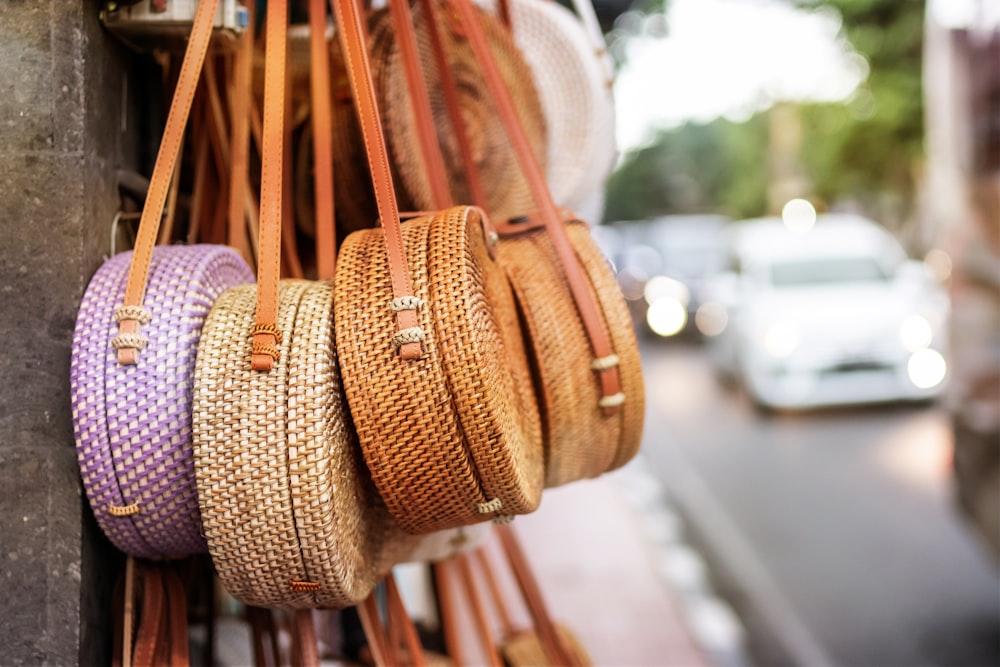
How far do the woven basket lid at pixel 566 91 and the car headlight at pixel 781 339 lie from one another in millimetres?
6831

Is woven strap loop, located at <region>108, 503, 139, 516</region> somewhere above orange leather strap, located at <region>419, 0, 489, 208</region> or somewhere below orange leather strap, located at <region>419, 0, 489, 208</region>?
below

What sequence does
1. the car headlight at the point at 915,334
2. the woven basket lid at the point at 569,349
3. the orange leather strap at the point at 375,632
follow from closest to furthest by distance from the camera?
1. the woven basket lid at the point at 569,349
2. the orange leather strap at the point at 375,632
3. the car headlight at the point at 915,334

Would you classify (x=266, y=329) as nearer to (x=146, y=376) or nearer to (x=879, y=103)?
(x=146, y=376)

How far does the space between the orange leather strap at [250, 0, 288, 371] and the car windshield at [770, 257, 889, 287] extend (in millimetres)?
8509

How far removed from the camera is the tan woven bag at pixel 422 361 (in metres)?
1.08

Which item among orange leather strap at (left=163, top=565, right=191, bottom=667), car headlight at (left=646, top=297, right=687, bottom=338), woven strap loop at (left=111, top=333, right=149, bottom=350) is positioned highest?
woven strap loop at (left=111, top=333, right=149, bottom=350)

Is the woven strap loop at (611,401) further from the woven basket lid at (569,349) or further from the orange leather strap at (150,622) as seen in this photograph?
the orange leather strap at (150,622)

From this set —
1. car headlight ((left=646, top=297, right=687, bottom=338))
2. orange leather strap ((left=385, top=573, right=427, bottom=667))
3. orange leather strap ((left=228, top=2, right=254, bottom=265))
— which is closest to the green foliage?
car headlight ((left=646, top=297, right=687, bottom=338))

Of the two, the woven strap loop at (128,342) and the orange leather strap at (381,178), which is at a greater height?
the orange leather strap at (381,178)

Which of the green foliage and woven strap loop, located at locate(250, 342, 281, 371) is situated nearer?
woven strap loop, located at locate(250, 342, 281, 371)

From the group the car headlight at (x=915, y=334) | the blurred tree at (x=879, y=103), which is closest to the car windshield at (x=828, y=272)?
the car headlight at (x=915, y=334)

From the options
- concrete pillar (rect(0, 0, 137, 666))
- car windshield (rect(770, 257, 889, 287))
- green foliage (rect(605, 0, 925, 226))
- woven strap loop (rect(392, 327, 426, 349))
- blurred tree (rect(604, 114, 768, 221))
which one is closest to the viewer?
woven strap loop (rect(392, 327, 426, 349))

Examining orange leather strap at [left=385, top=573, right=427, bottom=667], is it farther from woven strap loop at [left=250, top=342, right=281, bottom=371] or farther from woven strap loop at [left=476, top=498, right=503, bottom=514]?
woven strap loop at [left=250, top=342, right=281, bottom=371]

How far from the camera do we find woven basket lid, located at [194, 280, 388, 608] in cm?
107
